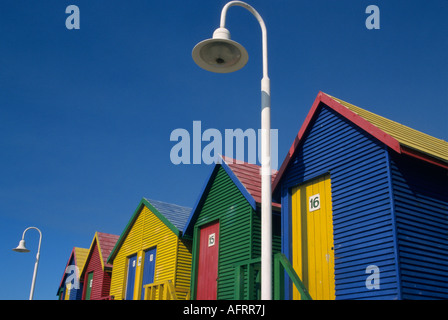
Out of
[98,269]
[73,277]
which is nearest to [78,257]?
[73,277]

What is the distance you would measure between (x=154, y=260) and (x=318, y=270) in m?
9.83

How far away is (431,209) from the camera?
1093cm

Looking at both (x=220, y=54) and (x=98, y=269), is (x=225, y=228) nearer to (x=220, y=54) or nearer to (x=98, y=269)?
(x=220, y=54)

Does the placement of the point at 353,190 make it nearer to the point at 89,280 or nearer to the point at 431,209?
the point at 431,209

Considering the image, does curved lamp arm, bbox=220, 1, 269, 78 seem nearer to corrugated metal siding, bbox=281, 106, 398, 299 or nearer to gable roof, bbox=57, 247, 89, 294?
corrugated metal siding, bbox=281, 106, 398, 299

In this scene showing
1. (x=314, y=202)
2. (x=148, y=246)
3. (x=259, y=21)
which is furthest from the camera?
(x=148, y=246)

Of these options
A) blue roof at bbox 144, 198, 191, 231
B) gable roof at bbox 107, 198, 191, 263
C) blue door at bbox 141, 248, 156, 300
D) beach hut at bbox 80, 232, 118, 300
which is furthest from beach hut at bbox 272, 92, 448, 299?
beach hut at bbox 80, 232, 118, 300

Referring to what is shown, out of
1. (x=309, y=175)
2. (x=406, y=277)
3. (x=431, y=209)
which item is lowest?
(x=406, y=277)

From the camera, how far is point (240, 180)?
15672 millimetres

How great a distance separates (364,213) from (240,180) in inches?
217

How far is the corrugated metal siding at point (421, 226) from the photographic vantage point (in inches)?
391

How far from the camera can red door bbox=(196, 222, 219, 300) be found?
16.2m
